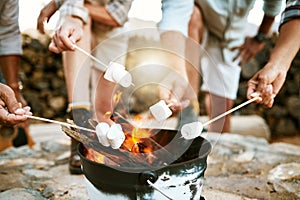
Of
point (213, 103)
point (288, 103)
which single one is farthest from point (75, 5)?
point (288, 103)

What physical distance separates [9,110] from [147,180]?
0.64 m

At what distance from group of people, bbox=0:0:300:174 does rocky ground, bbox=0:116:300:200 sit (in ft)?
0.79

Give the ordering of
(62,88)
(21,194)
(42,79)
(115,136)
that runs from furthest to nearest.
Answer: (62,88) < (42,79) < (21,194) < (115,136)

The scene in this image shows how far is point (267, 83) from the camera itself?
165 cm

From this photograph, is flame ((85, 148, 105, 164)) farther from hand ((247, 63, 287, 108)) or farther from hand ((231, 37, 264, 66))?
hand ((231, 37, 264, 66))

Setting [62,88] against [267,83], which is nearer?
[267,83]

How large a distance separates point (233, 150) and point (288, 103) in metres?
3.24

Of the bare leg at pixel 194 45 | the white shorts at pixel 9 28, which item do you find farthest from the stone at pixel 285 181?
the white shorts at pixel 9 28

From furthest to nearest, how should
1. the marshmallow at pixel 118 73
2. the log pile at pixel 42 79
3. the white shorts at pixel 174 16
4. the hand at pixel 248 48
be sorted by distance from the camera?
the log pile at pixel 42 79 < the hand at pixel 248 48 < the white shorts at pixel 174 16 < the marshmallow at pixel 118 73

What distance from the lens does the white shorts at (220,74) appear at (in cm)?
315

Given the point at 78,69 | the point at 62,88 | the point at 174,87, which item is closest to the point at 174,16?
the point at 174,87

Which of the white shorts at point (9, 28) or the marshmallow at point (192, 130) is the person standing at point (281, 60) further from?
the white shorts at point (9, 28)

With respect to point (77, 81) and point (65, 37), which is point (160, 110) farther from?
point (77, 81)

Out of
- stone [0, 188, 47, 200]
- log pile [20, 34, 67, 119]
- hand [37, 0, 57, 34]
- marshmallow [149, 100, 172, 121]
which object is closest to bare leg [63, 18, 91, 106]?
hand [37, 0, 57, 34]
